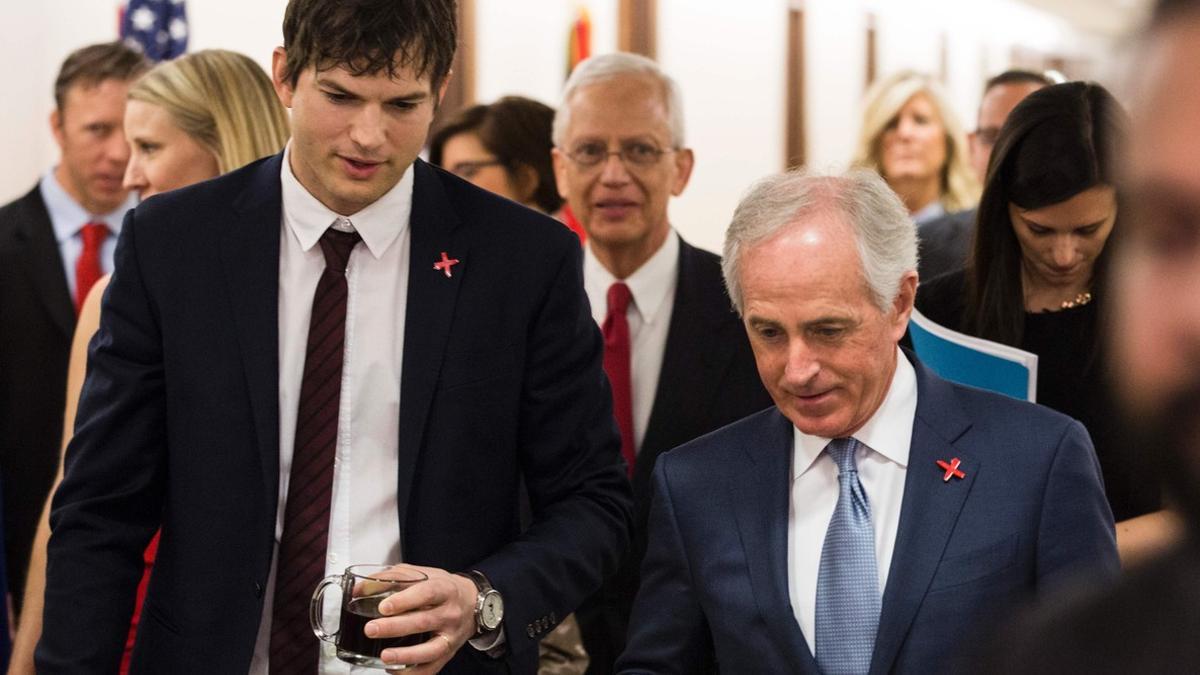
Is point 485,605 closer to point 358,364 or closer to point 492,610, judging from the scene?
point 492,610

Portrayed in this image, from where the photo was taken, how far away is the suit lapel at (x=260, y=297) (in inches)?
78.4

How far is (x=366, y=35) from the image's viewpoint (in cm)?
203

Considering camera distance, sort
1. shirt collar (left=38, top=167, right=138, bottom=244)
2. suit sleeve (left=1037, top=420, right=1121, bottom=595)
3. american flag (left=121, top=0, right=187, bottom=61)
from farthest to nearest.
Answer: american flag (left=121, top=0, right=187, bottom=61), shirt collar (left=38, top=167, right=138, bottom=244), suit sleeve (left=1037, top=420, right=1121, bottom=595)

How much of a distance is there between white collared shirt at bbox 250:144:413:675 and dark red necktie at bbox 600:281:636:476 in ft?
3.08

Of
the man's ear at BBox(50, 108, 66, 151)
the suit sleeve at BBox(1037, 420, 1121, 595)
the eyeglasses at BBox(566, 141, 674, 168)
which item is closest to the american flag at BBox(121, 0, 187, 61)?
the man's ear at BBox(50, 108, 66, 151)

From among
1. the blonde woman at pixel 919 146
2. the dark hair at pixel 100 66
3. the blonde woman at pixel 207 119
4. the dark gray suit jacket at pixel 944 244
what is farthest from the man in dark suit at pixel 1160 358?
the blonde woman at pixel 919 146

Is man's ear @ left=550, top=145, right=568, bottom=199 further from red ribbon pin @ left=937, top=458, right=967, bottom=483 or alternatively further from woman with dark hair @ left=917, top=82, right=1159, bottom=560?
red ribbon pin @ left=937, top=458, right=967, bottom=483

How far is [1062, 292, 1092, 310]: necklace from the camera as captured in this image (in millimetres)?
2639

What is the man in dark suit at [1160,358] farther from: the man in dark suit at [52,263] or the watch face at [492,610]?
the man in dark suit at [52,263]

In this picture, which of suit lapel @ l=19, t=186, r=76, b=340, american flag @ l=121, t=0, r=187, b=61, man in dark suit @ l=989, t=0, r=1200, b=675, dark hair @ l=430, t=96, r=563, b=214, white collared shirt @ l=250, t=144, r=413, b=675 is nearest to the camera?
man in dark suit @ l=989, t=0, r=1200, b=675

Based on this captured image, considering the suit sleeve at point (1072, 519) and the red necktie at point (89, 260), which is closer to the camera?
the suit sleeve at point (1072, 519)

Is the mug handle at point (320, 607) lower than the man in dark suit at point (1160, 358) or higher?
lower

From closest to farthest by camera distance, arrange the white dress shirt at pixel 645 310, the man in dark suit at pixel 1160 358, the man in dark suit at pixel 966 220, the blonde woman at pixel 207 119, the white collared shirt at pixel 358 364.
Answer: the man in dark suit at pixel 1160 358 → the white collared shirt at pixel 358 364 → the blonde woman at pixel 207 119 → the white dress shirt at pixel 645 310 → the man in dark suit at pixel 966 220

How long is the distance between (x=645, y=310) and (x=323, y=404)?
4.03ft
